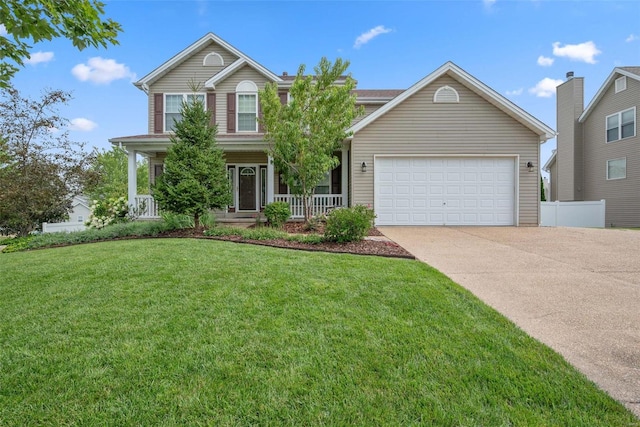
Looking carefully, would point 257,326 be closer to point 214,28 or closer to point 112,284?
point 112,284

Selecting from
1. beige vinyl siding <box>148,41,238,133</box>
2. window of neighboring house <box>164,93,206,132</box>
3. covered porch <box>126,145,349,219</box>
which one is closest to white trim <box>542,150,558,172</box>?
covered porch <box>126,145,349,219</box>

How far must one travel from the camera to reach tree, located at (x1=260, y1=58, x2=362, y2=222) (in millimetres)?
10156

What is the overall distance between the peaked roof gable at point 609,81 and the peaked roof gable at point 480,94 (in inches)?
376

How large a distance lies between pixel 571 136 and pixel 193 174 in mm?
22197

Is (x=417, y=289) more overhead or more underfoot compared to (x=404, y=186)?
more underfoot

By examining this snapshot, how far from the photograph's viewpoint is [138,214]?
1204 cm

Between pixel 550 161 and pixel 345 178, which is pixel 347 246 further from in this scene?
pixel 550 161

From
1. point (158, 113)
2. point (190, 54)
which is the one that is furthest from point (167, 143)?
point (190, 54)

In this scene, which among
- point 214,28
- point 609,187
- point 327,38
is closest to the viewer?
point 214,28

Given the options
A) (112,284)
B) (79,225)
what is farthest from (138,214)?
(112,284)

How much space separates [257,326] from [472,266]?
4126 mm

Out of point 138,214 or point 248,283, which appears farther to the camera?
point 138,214

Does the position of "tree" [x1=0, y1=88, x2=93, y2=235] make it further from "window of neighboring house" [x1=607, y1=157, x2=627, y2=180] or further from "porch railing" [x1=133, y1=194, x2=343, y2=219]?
"window of neighboring house" [x1=607, y1=157, x2=627, y2=180]

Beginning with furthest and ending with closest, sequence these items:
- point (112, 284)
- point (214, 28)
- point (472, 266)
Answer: point (214, 28)
point (472, 266)
point (112, 284)
